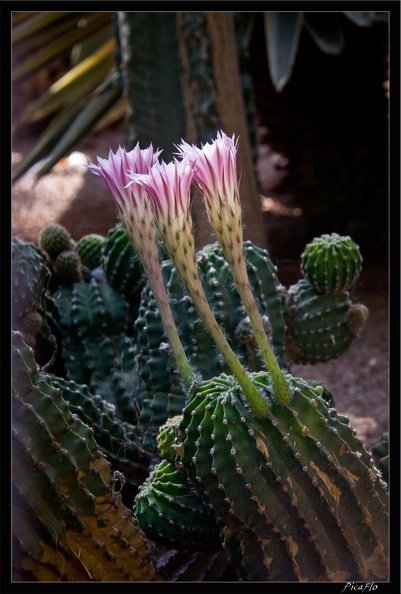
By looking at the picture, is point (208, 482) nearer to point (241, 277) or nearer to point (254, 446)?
point (254, 446)

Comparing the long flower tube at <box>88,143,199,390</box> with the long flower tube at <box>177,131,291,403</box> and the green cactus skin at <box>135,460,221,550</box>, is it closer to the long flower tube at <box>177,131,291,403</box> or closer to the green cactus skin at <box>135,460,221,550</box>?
the long flower tube at <box>177,131,291,403</box>

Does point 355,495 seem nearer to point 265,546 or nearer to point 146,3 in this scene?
point 265,546

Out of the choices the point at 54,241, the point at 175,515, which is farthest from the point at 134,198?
the point at 54,241

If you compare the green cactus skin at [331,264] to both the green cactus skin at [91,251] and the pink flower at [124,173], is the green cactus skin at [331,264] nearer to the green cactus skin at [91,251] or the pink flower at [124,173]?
the green cactus skin at [91,251]

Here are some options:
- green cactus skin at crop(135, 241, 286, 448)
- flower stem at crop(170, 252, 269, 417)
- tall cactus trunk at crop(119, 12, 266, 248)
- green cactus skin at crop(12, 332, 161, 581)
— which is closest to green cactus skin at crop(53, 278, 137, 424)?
green cactus skin at crop(135, 241, 286, 448)

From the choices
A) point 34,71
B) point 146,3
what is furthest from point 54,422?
point 34,71

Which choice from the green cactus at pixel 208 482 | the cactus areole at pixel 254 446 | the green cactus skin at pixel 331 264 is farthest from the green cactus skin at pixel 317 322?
the cactus areole at pixel 254 446
